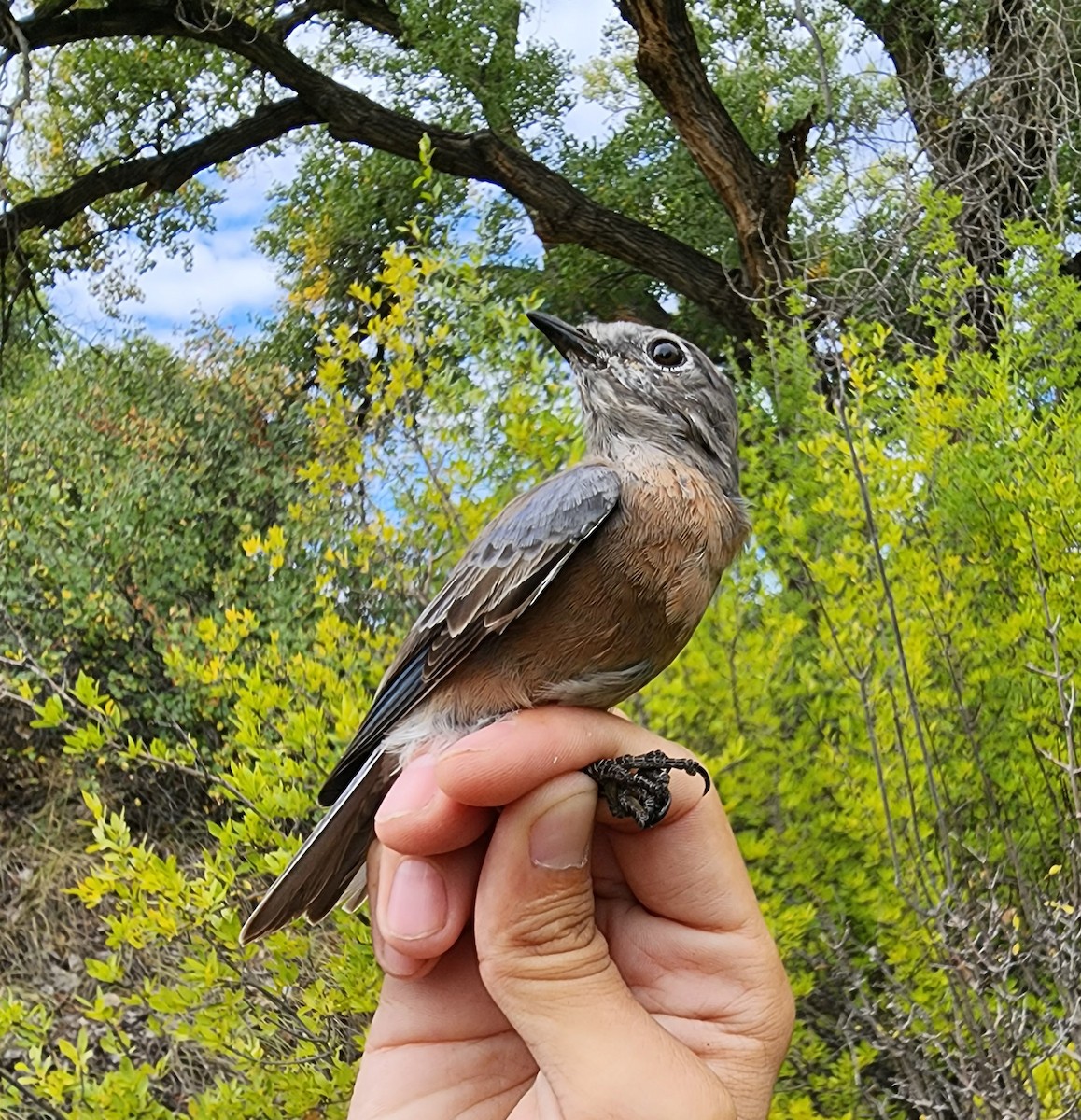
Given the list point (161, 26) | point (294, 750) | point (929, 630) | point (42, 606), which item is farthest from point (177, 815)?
point (161, 26)

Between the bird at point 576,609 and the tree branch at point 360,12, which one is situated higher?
the tree branch at point 360,12

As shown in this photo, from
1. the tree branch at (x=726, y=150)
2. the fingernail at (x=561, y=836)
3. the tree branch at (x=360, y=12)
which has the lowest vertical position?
the fingernail at (x=561, y=836)

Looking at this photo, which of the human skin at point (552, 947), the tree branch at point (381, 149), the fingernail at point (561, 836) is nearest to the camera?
the human skin at point (552, 947)

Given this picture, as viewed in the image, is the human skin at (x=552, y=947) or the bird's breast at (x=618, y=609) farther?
the bird's breast at (x=618, y=609)

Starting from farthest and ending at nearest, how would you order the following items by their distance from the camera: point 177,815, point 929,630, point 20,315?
point 20,315 → point 177,815 → point 929,630

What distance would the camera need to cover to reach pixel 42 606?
6.25m

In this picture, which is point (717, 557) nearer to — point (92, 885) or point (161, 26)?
point (92, 885)

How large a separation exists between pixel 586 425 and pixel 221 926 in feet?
4.83

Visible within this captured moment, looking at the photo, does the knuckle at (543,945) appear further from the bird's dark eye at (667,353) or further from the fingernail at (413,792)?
the bird's dark eye at (667,353)

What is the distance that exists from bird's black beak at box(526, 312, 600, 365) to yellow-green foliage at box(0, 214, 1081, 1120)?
351 millimetres

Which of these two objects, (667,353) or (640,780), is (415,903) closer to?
(640,780)

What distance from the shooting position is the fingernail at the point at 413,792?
67.3 inches

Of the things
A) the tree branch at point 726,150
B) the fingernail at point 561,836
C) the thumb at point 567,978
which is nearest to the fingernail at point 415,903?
the thumb at point 567,978

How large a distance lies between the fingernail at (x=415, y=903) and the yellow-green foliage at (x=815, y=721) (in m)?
0.55
